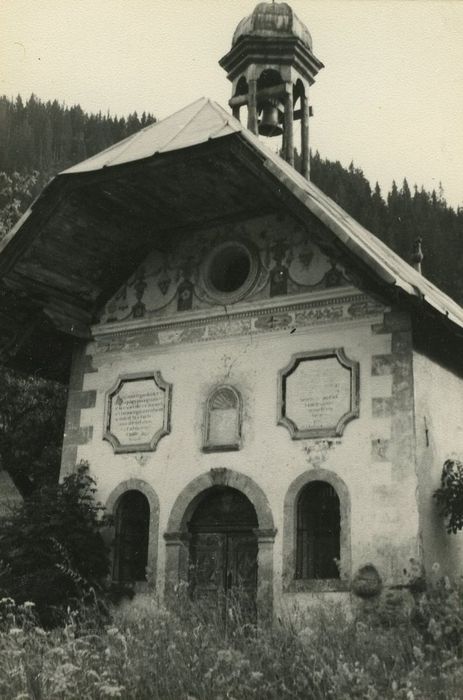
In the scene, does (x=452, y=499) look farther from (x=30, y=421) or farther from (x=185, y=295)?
(x=30, y=421)

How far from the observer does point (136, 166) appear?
12281 mm

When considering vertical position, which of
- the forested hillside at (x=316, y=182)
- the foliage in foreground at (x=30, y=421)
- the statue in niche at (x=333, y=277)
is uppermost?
the forested hillside at (x=316, y=182)

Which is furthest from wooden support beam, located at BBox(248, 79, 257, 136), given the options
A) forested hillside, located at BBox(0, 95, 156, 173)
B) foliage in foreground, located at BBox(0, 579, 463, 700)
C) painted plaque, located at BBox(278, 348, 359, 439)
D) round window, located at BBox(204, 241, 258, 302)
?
forested hillside, located at BBox(0, 95, 156, 173)

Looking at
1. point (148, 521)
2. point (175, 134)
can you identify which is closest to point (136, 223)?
point (175, 134)

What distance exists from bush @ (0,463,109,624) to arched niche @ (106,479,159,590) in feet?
0.71

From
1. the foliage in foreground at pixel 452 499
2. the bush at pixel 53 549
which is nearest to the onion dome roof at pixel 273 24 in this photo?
the bush at pixel 53 549

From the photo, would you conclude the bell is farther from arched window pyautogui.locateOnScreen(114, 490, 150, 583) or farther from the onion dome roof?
arched window pyautogui.locateOnScreen(114, 490, 150, 583)

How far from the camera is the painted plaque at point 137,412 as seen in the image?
13477 millimetres

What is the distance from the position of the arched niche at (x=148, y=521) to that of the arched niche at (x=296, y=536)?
194 cm

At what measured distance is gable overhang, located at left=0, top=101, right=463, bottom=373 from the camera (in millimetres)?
11781

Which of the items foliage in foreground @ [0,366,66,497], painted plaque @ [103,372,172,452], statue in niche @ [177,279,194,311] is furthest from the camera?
foliage in foreground @ [0,366,66,497]

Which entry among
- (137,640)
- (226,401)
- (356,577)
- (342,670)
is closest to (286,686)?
(342,670)

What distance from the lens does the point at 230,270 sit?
1413cm

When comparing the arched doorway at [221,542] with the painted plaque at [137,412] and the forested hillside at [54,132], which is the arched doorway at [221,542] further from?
the forested hillside at [54,132]
